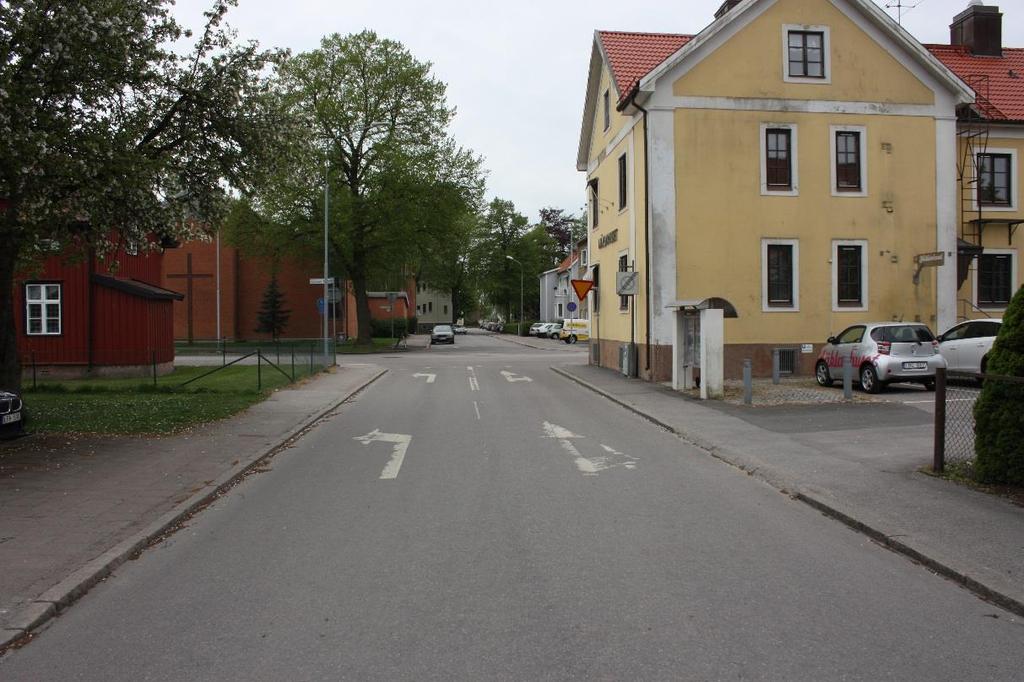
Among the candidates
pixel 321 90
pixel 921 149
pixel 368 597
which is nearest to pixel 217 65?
pixel 368 597

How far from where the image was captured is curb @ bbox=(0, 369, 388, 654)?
15.5ft

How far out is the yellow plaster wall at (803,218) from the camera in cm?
2189

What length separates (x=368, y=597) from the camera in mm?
5168

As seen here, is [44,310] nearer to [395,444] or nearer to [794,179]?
[395,444]

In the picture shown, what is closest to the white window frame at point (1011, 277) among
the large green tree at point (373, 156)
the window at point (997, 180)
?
the window at point (997, 180)

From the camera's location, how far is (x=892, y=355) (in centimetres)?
1742

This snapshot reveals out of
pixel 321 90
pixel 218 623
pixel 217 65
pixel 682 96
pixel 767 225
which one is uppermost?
pixel 321 90

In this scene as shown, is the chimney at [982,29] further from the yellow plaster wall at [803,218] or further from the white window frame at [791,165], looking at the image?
the white window frame at [791,165]

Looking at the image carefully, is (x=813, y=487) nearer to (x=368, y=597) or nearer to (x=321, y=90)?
(x=368, y=597)

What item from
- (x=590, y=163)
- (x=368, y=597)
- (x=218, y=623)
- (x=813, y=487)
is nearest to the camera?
(x=218, y=623)

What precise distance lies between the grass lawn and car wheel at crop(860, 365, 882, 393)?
1320cm

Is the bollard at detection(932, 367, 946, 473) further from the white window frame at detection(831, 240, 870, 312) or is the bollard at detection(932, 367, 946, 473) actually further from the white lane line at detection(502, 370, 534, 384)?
the white lane line at detection(502, 370, 534, 384)

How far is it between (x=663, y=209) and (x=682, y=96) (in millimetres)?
3100

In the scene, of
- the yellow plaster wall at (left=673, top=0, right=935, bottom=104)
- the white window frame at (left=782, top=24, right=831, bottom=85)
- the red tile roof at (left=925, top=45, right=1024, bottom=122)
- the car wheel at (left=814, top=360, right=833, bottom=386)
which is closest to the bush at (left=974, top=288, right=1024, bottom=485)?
the car wheel at (left=814, top=360, right=833, bottom=386)
